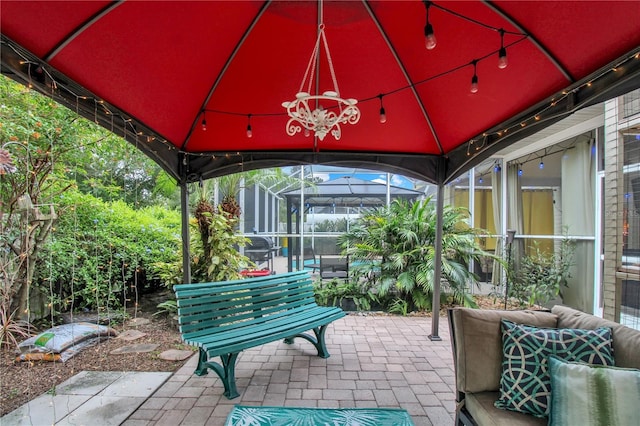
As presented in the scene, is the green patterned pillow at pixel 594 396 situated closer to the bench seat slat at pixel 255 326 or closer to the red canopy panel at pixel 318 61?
the red canopy panel at pixel 318 61

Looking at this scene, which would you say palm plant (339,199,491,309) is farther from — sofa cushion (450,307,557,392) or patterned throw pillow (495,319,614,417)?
patterned throw pillow (495,319,614,417)

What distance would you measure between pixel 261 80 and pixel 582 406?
2866 millimetres

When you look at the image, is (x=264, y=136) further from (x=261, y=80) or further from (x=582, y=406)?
(x=582, y=406)

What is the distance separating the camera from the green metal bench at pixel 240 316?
8.20 ft

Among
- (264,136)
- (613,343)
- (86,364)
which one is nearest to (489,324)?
(613,343)

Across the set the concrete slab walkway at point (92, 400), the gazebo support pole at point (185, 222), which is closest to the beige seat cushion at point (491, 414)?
the concrete slab walkway at point (92, 400)

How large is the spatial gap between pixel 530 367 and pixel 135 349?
357 cm

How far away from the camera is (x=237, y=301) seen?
3031mm

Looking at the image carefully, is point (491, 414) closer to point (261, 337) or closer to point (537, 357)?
point (537, 357)

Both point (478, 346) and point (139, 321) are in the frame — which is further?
point (139, 321)

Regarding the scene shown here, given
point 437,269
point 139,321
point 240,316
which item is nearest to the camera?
point 240,316

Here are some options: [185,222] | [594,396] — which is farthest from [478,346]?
[185,222]

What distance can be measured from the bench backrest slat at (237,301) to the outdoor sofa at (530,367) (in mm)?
1879

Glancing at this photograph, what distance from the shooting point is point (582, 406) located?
4.58 ft
